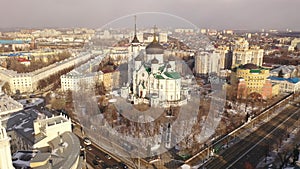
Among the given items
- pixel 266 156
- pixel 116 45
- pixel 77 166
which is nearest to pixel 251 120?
pixel 266 156

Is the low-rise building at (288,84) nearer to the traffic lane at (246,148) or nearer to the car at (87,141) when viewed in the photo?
the traffic lane at (246,148)

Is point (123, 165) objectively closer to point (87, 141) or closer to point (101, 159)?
point (101, 159)

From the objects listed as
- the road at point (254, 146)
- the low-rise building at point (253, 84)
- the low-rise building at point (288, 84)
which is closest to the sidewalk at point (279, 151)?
the road at point (254, 146)

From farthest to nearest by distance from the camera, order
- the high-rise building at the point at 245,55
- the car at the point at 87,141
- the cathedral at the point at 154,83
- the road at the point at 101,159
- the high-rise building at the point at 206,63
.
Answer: the high-rise building at the point at 245,55 < the high-rise building at the point at 206,63 < the cathedral at the point at 154,83 < the car at the point at 87,141 < the road at the point at 101,159

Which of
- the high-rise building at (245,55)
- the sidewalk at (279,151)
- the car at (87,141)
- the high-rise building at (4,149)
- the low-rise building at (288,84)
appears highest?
the high-rise building at (245,55)

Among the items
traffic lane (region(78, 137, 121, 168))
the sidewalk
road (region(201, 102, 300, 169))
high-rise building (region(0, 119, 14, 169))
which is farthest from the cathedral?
high-rise building (region(0, 119, 14, 169))

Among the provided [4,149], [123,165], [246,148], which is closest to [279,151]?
[246,148]
